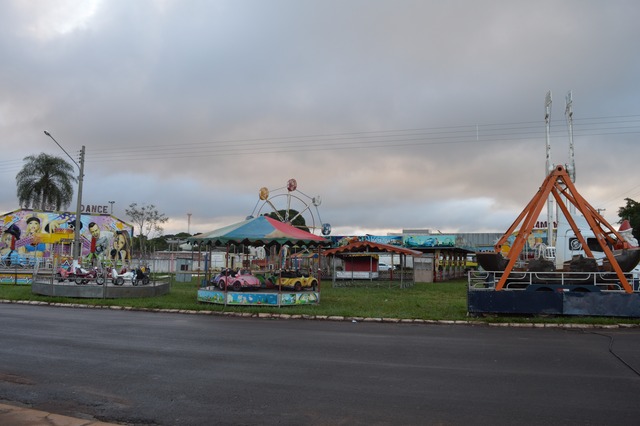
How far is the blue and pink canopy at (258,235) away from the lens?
69.1 feet

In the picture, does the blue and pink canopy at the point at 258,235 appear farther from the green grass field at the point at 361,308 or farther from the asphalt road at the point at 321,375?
the asphalt road at the point at 321,375

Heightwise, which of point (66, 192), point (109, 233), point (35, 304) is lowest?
point (35, 304)

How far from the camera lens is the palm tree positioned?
58281 millimetres

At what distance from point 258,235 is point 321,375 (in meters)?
13.3

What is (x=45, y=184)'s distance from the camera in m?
59.3

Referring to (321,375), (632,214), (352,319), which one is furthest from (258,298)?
(632,214)

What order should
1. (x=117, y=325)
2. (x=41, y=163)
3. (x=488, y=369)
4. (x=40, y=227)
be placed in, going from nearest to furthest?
(x=488, y=369) → (x=117, y=325) → (x=40, y=227) → (x=41, y=163)

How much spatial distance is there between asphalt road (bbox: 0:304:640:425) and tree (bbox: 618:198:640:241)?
5688cm

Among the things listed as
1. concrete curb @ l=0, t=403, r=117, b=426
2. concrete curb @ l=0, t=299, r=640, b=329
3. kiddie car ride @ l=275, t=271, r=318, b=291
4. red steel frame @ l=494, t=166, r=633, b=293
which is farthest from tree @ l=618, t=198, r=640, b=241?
concrete curb @ l=0, t=403, r=117, b=426

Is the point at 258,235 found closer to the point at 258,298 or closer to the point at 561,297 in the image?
the point at 258,298

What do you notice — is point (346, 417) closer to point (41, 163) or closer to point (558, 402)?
point (558, 402)

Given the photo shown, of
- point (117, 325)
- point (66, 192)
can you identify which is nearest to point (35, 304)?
point (117, 325)

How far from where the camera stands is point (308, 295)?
21.0 metres

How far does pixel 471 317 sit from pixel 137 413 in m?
12.8
